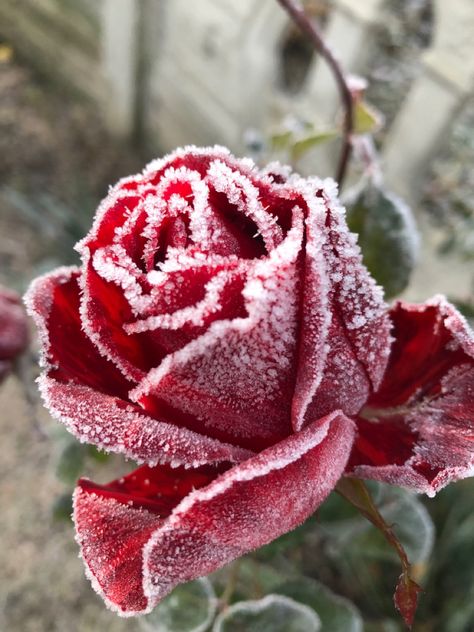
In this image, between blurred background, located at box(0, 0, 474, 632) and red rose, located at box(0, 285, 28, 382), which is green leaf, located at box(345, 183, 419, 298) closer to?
blurred background, located at box(0, 0, 474, 632)

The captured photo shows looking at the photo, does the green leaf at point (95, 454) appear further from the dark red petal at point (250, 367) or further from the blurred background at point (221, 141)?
the dark red petal at point (250, 367)

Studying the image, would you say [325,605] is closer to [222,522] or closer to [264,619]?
[264,619]

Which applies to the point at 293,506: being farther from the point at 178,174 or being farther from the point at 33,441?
the point at 33,441

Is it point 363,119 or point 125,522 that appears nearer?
point 125,522

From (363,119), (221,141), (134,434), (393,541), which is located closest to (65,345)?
(134,434)

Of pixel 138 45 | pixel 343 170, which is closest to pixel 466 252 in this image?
pixel 343 170

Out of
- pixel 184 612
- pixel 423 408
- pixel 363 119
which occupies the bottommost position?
pixel 184 612
